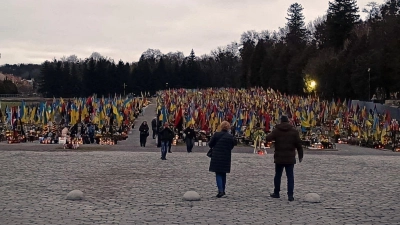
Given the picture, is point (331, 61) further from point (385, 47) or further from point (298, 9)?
point (298, 9)

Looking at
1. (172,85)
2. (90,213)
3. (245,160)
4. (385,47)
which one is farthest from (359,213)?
(172,85)

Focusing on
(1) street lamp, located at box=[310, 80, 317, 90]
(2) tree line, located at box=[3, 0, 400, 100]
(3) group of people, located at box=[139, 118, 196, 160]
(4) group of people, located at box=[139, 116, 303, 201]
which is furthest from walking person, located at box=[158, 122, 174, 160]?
(1) street lamp, located at box=[310, 80, 317, 90]

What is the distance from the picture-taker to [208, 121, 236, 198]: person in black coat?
11.9 m

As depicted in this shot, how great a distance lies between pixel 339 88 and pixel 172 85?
241 feet

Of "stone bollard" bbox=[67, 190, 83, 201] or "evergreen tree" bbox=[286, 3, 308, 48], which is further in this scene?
"evergreen tree" bbox=[286, 3, 308, 48]

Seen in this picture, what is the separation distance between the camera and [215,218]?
9719 mm

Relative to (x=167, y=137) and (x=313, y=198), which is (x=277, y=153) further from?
(x=167, y=137)

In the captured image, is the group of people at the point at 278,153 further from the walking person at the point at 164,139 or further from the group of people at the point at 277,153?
the walking person at the point at 164,139

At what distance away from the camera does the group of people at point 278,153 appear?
457 inches

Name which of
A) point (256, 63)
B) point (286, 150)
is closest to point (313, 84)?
point (256, 63)

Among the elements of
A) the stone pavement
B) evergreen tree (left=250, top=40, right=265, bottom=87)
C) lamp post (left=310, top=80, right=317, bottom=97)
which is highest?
evergreen tree (left=250, top=40, right=265, bottom=87)

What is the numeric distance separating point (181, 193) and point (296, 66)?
82.0m

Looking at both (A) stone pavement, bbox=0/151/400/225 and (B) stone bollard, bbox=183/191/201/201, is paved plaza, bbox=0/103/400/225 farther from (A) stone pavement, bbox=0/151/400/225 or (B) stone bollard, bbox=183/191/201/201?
(B) stone bollard, bbox=183/191/201/201

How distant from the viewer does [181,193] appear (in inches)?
488
